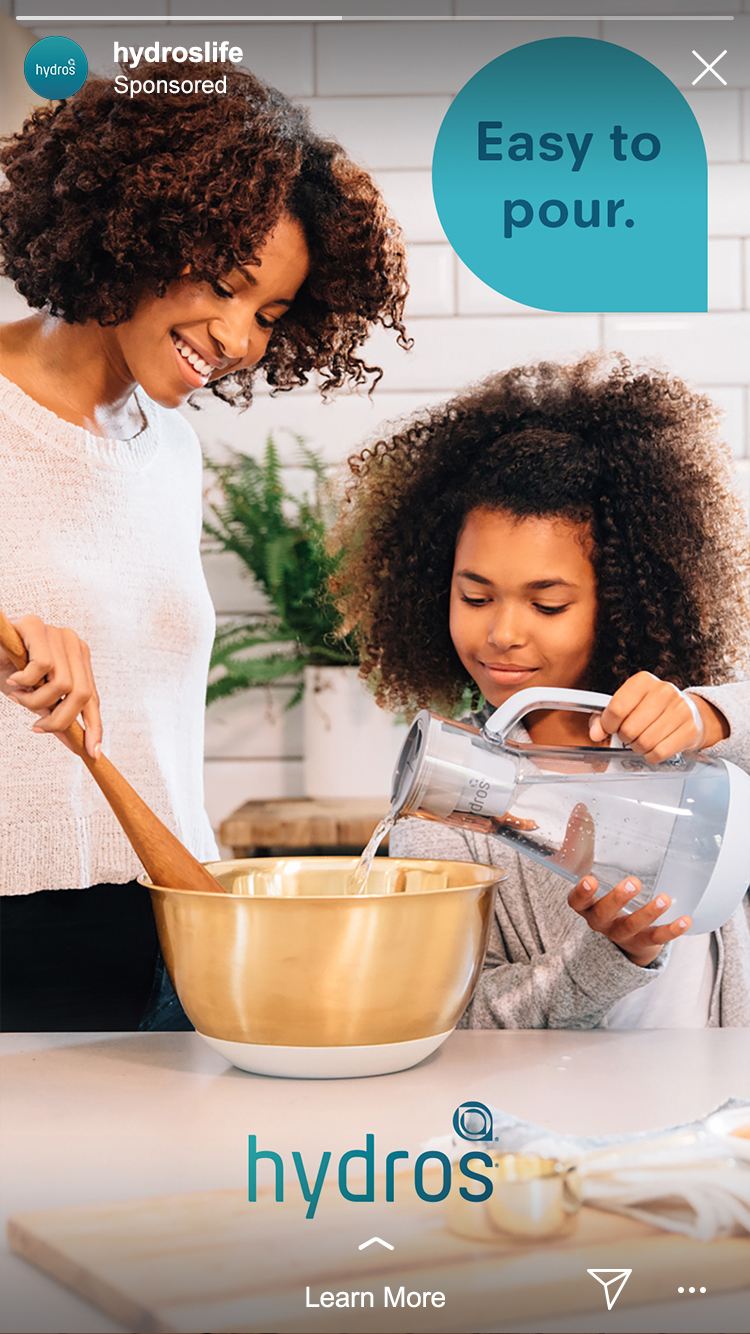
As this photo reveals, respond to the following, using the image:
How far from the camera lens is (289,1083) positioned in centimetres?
42

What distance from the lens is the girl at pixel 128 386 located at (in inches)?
21.8

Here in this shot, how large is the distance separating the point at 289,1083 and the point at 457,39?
482 millimetres

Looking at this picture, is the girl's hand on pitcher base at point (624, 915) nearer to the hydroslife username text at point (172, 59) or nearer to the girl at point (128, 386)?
the girl at point (128, 386)

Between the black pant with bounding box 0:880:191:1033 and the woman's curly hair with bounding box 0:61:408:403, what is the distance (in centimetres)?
35

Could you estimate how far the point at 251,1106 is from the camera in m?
0.39

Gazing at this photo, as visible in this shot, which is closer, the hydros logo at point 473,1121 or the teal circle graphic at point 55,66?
the hydros logo at point 473,1121

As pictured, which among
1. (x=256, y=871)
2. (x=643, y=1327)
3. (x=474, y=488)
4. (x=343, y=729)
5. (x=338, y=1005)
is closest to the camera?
(x=643, y=1327)

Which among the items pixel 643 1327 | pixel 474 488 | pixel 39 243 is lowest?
pixel 643 1327

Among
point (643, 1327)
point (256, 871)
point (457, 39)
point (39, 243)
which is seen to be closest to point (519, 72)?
point (457, 39)

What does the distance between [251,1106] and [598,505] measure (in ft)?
1.58

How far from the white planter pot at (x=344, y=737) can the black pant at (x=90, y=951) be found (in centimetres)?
27

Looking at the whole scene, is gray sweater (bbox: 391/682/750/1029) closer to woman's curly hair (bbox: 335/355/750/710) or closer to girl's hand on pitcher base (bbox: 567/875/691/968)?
girl's hand on pitcher base (bbox: 567/875/691/968)

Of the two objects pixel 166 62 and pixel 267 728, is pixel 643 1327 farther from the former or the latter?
pixel 267 728

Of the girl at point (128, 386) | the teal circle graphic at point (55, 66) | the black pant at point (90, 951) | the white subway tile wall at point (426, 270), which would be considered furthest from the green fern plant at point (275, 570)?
the teal circle graphic at point (55, 66)
